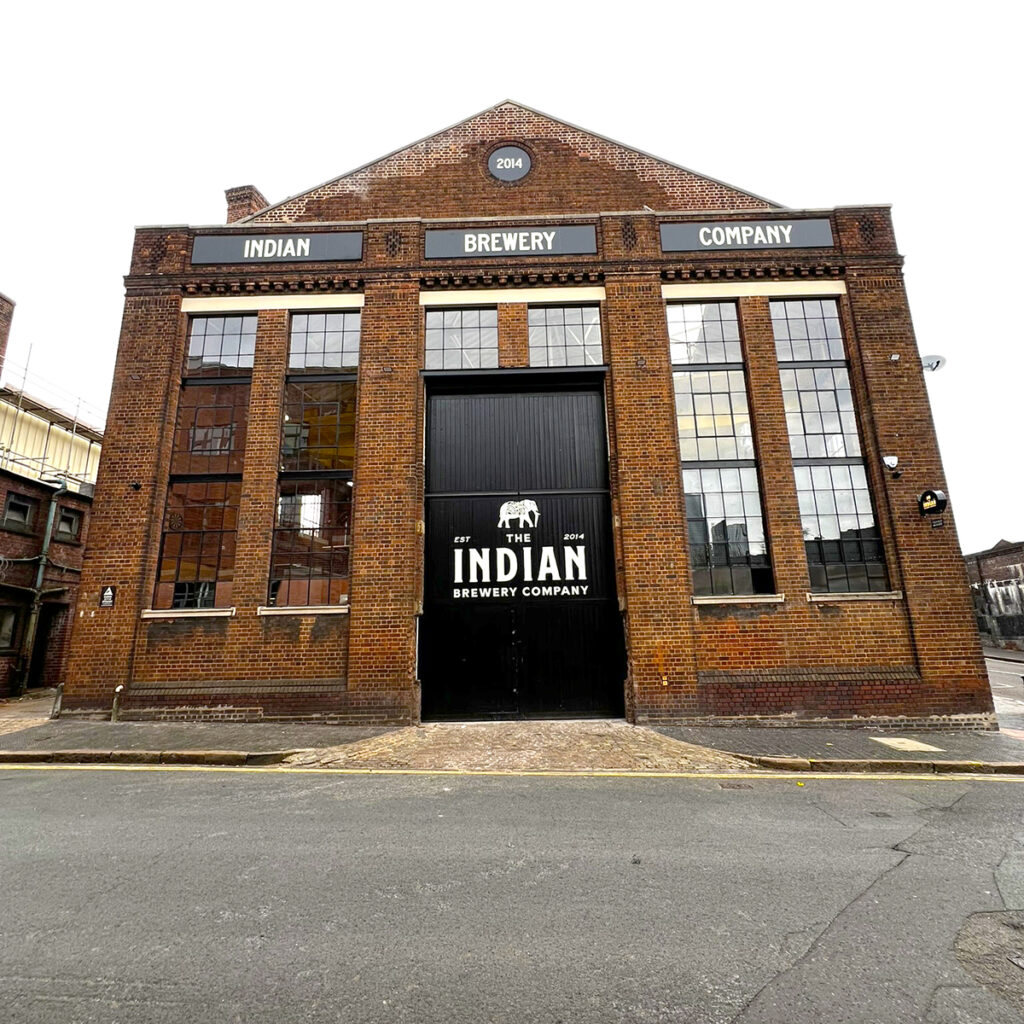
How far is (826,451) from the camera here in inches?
445

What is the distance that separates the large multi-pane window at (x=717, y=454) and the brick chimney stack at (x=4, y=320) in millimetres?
21931

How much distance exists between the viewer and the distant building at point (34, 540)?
48.3 feet

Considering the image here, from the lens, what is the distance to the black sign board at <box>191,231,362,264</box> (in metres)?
12.3

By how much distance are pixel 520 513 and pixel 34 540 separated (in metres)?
15.1

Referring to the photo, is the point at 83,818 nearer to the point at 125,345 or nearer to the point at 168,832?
the point at 168,832

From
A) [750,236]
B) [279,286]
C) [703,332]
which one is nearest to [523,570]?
[703,332]

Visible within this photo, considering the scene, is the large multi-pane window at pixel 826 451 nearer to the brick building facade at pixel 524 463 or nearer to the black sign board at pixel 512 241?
the brick building facade at pixel 524 463

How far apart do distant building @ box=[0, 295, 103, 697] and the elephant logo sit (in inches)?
518

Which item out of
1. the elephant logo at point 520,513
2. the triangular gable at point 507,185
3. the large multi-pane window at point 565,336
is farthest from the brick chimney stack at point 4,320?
the elephant logo at point 520,513

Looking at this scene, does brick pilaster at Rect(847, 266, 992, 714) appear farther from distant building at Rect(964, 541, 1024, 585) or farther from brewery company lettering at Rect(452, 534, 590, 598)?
distant building at Rect(964, 541, 1024, 585)

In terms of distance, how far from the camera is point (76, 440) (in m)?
20.9

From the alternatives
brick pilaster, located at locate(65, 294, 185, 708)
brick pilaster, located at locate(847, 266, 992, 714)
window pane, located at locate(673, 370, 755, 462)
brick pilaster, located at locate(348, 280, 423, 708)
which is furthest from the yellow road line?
window pane, located at locate(673, 370, 755, 462)

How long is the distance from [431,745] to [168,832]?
417cm

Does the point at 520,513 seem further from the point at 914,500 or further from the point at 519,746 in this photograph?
the point at 914,500
